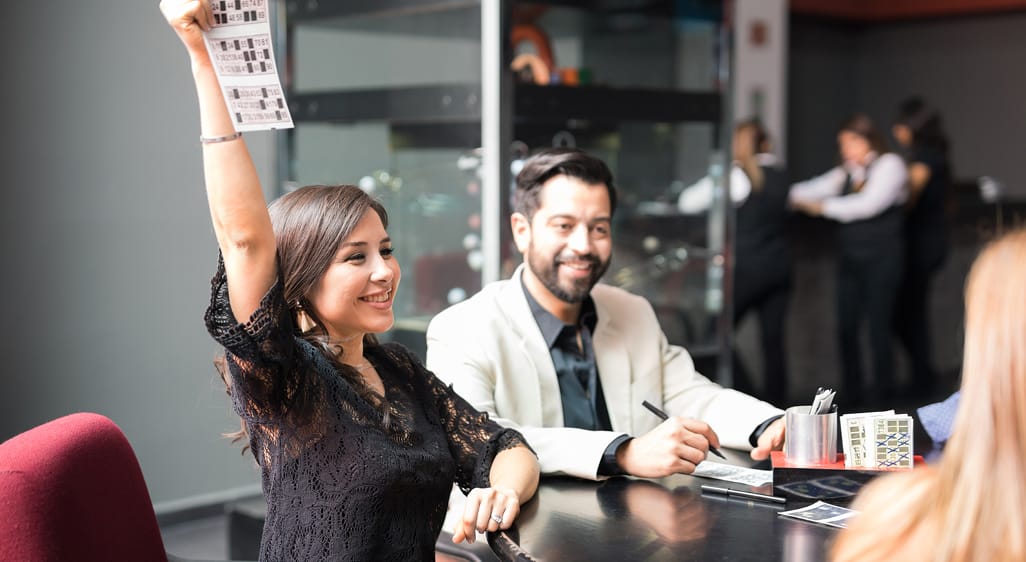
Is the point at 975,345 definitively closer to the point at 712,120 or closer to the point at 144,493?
the point at 144,493

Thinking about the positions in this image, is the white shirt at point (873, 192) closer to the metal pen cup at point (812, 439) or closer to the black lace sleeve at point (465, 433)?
the metal pen cup at point (812, 439)

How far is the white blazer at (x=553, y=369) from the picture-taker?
236 centimetres

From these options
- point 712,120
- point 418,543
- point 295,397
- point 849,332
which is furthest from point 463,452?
point 849,332

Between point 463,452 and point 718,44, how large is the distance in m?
3.08

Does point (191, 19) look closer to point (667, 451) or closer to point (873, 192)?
point (667, 451)

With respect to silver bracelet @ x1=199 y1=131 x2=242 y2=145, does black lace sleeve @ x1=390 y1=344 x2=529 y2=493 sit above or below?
below

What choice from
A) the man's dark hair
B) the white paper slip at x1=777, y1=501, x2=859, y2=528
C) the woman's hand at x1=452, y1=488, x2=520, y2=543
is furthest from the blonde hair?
the man's dark hair

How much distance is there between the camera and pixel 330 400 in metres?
1.66

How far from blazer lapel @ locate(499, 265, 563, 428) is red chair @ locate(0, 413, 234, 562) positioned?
84 cm

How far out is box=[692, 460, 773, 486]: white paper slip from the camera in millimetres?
1998

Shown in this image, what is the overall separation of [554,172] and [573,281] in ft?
0.85

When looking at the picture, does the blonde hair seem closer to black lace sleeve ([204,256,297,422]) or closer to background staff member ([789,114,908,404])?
black lace sleeve ([204,256,297,422])

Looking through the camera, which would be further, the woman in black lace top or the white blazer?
the white blazer

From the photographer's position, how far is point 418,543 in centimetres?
174
